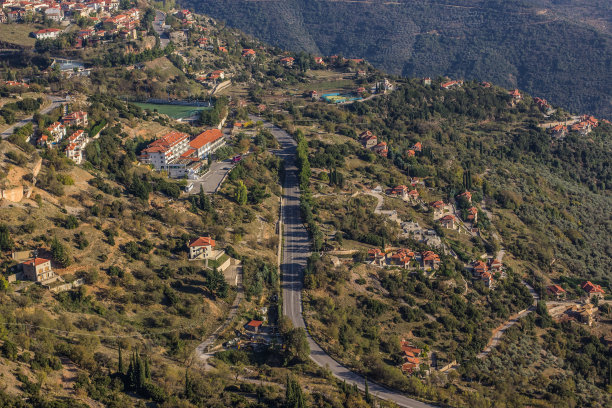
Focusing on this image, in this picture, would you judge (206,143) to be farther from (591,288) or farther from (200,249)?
(591,288)

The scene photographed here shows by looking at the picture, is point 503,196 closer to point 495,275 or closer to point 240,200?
point 495,275

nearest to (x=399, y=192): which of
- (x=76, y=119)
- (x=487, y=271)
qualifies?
(x=487, y=271)

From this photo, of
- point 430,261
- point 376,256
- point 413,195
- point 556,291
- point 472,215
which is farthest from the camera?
point 413,195

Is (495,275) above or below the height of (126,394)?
below

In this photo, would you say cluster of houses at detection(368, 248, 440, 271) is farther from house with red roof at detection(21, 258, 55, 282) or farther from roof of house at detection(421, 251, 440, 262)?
house with red roof at detection(21, 258, 55, 282)

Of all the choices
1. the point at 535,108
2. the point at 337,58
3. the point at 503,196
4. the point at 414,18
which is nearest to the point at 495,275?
the point at 503,196

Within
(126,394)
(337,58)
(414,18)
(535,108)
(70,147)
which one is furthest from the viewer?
(414,18)

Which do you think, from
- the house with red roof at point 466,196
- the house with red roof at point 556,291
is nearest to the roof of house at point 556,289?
the house with red roof at point 556,291
